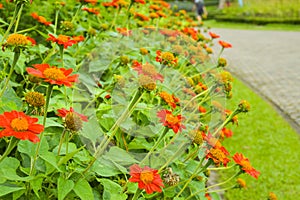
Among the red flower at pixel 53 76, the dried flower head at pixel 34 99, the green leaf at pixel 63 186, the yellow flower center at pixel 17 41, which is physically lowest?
the green leaf at pixel 63 186

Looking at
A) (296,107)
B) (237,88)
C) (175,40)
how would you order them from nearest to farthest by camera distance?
(175,40) → (296,107) → (237,88)

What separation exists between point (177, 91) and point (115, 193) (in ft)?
2.64

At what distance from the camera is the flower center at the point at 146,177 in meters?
1.13

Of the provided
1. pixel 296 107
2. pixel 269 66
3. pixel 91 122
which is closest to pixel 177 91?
pixel 91 122

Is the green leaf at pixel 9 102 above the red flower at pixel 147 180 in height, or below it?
above

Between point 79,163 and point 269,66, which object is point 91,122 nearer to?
point 79,163

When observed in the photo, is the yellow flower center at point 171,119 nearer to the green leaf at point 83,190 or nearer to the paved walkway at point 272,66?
the green leaf at point 83,190

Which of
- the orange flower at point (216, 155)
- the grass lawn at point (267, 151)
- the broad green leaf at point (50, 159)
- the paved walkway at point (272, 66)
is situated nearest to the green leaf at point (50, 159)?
the broad green leaf at point (50, 159)

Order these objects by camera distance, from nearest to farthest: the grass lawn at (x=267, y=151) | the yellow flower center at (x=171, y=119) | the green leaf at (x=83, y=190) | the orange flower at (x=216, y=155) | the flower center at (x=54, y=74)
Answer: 1. the flower center at (x=54, y=74)
2. the green leaf at (x=83, y=190)
3. the yellow flower center at (x=171, y=119)
4. the orange flower at (x=216, y=155)
5. the grass lawn at (x=267, y=151)

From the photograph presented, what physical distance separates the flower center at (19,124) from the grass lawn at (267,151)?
76.4 inches

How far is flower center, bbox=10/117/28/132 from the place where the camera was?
96 centimetres

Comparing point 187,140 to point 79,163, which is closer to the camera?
point 79,163

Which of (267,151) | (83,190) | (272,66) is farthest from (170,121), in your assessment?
(272,66)

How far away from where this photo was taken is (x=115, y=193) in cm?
126
